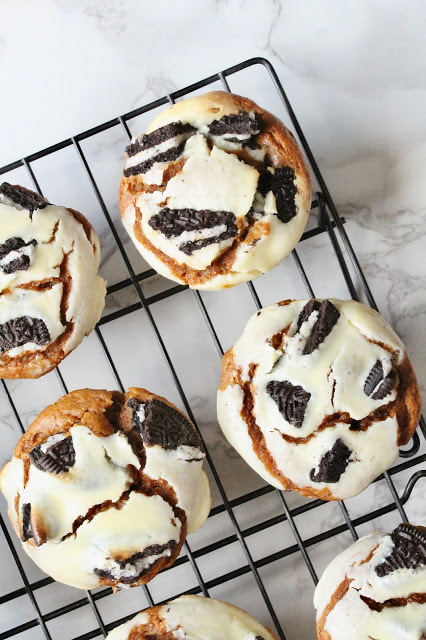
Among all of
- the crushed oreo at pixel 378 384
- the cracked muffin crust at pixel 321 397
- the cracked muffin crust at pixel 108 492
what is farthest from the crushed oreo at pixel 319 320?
the cracked muffin crust at pixel 108 492

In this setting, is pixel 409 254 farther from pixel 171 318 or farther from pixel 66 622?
pixel 66 622

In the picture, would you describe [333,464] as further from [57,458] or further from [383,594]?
[57,458]

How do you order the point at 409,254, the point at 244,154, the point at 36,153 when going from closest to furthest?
the point at 244,154 < the point at 36,153 < the point at 409,254

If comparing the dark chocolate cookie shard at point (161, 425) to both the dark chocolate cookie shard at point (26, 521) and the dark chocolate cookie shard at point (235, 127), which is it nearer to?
the dark chocolate cookie shard at point (26, 521)

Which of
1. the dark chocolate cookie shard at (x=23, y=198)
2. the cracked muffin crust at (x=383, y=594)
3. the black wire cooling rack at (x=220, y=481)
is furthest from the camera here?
the black wire cooling rack at (x=220, y=481)

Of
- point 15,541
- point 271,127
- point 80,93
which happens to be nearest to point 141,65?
point 80,93

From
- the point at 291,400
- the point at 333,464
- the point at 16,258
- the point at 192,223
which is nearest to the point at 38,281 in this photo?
the point at 16,258
